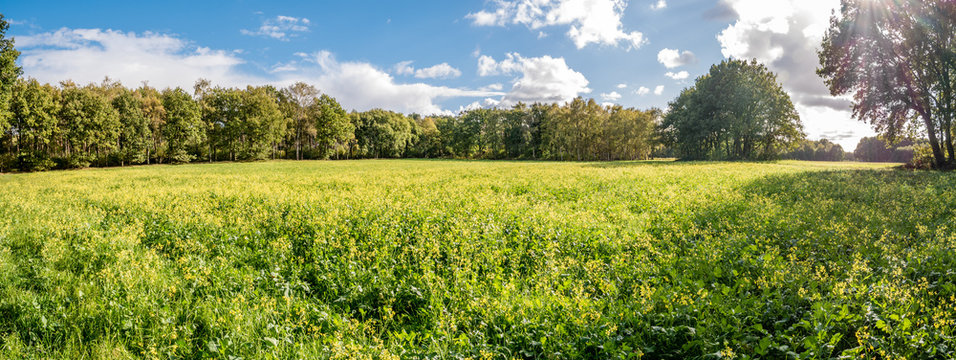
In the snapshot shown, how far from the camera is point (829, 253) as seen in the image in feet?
23.2

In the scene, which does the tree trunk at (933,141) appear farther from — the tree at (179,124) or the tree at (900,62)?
the tree at (179,124)

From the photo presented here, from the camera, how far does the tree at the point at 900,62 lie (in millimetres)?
26609

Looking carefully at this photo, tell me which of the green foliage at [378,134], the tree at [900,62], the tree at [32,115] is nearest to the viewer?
the tree at [900,62]

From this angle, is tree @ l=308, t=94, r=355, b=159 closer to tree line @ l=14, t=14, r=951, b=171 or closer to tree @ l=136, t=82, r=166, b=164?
tree line @ l=14, t=14, r=951, b=171

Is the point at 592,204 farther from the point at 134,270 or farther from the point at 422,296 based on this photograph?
the point at 134,270

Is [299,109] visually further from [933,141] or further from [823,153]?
[823,153]

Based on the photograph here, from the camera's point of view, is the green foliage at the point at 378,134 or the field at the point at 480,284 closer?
the field at the point at 480,284

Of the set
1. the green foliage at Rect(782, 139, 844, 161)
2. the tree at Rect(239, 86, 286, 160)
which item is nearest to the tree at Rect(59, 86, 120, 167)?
the tree at Rect(239, 86, 286, 160)

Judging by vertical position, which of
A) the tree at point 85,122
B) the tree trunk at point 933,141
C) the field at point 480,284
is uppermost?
the tree at point 85,122

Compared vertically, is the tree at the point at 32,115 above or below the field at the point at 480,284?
above

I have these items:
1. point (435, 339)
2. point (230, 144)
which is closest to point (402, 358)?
point (435, 339)

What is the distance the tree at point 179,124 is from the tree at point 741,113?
84.3m

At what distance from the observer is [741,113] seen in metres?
52.0

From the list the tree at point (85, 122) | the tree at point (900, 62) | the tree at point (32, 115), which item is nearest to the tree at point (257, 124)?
the tree at point (85, 122)
